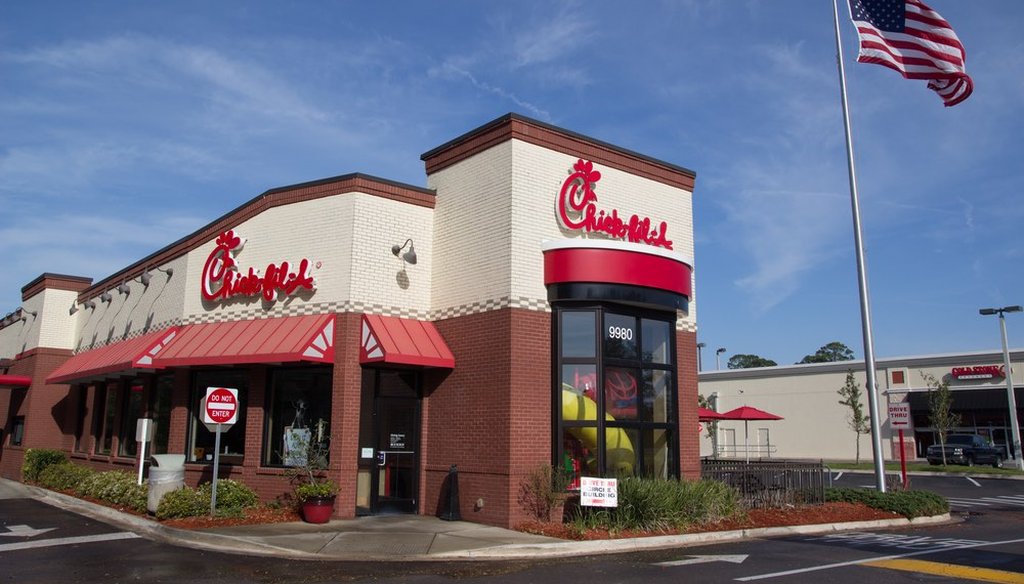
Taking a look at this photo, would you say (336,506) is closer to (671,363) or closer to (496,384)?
(496,384)

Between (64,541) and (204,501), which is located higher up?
→ (204,501)

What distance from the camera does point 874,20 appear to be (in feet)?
61.1

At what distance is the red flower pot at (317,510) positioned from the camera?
1538cm

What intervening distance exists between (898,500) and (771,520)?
13.9ft

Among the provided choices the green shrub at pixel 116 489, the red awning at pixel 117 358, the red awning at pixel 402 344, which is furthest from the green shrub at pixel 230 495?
the red awning at pixel 117 358

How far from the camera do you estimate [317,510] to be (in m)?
15.4

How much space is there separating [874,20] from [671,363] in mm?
9288

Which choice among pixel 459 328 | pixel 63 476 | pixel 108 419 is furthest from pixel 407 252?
pixel 108 419

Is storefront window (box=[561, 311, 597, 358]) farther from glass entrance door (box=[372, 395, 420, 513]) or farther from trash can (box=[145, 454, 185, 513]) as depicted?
trash can (box=[145, 454, 185, 513])

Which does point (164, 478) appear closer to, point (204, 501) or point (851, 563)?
point (204, 501)

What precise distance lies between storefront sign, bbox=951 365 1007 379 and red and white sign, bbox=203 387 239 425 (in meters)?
45.9

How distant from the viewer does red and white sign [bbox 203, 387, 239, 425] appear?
50.6ft

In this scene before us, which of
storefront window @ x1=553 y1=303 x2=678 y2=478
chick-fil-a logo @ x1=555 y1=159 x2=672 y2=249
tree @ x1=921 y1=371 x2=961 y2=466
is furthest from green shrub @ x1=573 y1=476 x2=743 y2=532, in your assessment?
tree @ x1=921 y1=371 x2=961 y2=466

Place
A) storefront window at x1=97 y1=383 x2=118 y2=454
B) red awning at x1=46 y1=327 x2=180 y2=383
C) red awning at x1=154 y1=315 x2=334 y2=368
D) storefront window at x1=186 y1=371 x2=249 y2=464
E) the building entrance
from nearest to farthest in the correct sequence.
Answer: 1. red awning at x1=154 y1=315 x2=334 y2=368
2. the building entrance
3. storefront window at x1=186 y1=371 x2=249 y2=464
4. red awning at x1=46 y1=327 x2=180 y2=383
5. storefront window at x1=97 y1=383 x2=118 y2=454
